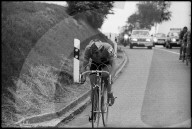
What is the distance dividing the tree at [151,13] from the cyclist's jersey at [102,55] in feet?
313

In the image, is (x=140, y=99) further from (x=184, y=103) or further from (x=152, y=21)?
(x=152, y=21)

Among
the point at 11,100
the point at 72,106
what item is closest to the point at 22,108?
the point at 11,100

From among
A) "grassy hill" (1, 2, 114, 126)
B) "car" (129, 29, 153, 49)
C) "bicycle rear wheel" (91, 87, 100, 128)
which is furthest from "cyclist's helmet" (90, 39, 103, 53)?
"car" (129, 29, 153, 49)

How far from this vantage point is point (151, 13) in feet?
359

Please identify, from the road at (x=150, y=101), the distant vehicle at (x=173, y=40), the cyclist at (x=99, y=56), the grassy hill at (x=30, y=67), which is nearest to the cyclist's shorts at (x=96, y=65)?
the cyclist at (x=99, y=56)

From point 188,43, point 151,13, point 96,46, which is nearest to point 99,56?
point 96,46

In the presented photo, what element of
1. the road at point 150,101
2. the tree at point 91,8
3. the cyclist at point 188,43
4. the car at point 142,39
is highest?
the tree at point 91,8

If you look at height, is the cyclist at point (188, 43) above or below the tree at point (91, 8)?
below

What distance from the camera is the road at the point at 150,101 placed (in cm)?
788

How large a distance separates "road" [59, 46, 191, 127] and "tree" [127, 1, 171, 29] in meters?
87.6

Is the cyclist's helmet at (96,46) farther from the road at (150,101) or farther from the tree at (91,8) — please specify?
the tree at (91,8)

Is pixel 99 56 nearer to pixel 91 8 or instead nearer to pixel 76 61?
pixel 76 61

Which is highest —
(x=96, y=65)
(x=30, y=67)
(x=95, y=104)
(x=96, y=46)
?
(x=96, y=46)

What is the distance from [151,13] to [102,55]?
→ 10418 centimetres
